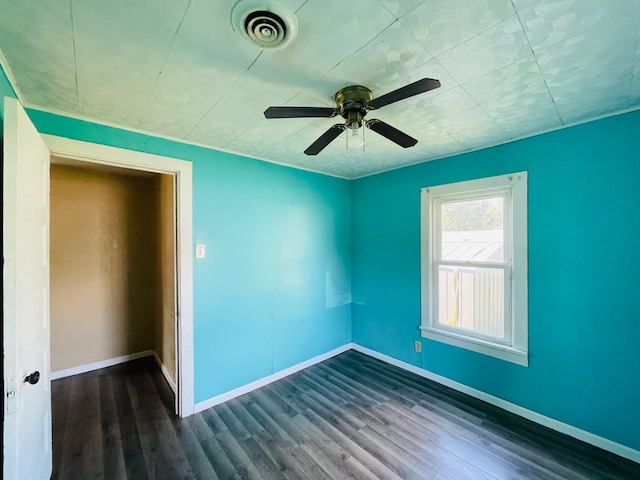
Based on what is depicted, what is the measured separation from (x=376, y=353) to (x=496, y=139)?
8.99 feet

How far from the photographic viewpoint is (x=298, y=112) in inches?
53.3

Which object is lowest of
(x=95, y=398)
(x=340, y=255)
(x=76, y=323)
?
(x=95, y=398)

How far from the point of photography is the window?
2.33 metres

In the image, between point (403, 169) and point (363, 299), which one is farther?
point (363, 299)

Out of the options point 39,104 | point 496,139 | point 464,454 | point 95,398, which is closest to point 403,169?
point 496,139

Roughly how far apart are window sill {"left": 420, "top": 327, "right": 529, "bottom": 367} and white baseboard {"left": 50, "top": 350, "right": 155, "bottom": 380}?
365 centimetres

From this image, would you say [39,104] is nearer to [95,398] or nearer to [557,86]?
[95,398]

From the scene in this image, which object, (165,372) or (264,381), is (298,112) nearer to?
(264,381)

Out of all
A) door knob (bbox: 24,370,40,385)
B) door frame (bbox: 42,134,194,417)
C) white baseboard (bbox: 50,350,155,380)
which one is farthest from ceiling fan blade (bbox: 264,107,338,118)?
white baseboard (bbox: 50,350,155,380)

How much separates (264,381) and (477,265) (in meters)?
2.51

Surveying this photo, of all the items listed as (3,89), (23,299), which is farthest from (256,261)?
(3,89)

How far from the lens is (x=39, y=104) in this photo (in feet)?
5.50

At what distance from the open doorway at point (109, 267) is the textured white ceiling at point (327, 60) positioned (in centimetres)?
134

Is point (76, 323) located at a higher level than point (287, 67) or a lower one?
lower
